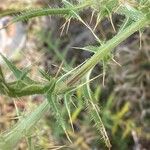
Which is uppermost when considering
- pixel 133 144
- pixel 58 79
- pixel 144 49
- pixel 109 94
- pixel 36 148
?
pixel 58 79

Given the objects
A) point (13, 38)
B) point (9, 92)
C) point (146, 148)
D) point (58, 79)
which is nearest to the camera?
point (9, 92)

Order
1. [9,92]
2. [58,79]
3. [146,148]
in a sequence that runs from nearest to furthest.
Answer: [9,92] < [58,79] < [146,148]

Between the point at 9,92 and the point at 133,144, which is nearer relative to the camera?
the point at 9,92

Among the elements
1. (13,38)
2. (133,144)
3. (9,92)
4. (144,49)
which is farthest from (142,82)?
(9,92)

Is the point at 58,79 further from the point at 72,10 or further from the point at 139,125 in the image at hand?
the point at 139,125

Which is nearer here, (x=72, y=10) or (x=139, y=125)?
(x=72, y=10)

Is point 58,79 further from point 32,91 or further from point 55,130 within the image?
point 55,130

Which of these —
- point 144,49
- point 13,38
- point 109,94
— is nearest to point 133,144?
point 109,94

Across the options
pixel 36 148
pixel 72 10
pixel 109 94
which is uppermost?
pixel 72 10

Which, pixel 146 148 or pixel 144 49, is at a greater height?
pixel 144 49
